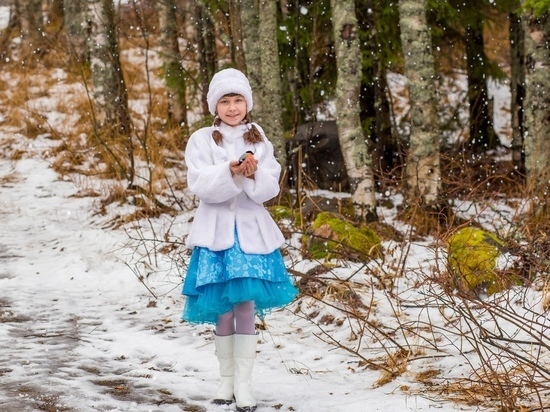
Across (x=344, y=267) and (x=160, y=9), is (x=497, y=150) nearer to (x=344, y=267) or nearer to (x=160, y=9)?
(x=160, y=9)

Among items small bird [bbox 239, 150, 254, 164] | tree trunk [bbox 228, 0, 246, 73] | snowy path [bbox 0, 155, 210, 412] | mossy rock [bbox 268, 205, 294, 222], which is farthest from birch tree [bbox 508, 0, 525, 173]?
small bird [bbox 239, 150, 254, 164]

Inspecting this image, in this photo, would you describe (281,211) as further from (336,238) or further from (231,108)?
(231,108)

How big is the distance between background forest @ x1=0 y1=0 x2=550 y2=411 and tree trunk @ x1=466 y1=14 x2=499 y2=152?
3 cm

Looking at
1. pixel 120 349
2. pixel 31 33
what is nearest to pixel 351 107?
pixel 120 349

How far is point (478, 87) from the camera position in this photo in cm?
1264

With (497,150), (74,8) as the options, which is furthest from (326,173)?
(74,8)

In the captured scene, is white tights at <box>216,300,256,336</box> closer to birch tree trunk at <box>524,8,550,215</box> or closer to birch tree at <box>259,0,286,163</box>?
birch tree at <box>259,0,286,163</box>

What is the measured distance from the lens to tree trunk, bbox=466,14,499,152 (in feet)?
39.7

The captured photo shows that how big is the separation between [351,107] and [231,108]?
418cm

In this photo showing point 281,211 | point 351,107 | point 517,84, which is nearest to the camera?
point 281,211

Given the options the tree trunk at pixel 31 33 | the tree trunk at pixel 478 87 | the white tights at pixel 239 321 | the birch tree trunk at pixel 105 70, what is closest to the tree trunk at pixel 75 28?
the tree trunk at pixel 31 33

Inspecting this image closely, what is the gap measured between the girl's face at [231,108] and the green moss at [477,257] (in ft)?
7.04

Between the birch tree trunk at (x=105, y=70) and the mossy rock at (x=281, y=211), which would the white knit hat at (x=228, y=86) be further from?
the birch tree trunk at (x=105, y=70)

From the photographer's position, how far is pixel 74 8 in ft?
57.4
